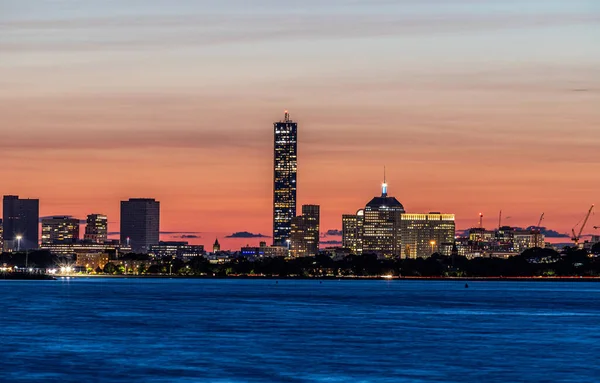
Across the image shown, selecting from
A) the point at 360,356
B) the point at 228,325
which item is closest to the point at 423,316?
the point at 228,325

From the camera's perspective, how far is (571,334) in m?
108

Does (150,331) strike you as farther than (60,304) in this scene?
No

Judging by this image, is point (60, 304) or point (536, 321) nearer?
point (536, 321)

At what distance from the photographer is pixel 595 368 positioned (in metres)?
77.4

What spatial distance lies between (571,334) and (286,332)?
81.8 ft

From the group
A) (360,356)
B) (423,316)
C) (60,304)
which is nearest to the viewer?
(360,356)

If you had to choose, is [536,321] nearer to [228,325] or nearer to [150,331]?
[228,325]

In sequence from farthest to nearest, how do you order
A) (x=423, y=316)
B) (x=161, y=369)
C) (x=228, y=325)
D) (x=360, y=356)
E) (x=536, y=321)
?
(x=423, y=316)
(x=536, y=321)
(x=228, y=325)
(x=360, y=356)
(x=161, y=369)

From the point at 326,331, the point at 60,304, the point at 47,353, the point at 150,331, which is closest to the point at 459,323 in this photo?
the point at 326,331

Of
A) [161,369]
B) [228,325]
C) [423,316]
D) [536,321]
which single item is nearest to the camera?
[161,369]

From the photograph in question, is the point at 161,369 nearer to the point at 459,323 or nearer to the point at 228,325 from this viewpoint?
the point at 228,325

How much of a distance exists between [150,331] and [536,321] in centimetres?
4262

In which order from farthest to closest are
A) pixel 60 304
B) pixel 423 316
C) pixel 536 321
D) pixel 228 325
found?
pixel 60 304 < pixel 423 316 < pixel 536 321 < pixel 228 325

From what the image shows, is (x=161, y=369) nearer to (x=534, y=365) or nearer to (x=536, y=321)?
(x=534, y=365)
